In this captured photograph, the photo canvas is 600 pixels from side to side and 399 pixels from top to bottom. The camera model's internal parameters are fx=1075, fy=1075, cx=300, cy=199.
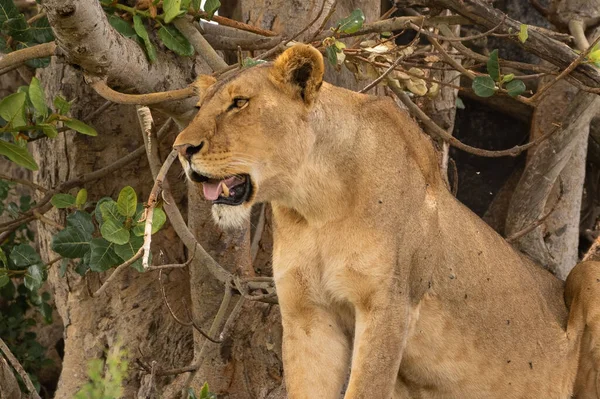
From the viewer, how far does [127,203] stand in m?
3.43

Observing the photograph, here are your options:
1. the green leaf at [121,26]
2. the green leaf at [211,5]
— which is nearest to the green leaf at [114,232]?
the green leaf at [121,26]

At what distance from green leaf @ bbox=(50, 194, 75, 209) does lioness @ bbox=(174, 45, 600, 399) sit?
3.10 feet

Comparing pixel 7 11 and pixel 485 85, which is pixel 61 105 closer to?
pixel 7 11

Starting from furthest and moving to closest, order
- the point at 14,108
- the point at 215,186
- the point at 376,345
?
the point at 14,108 < the point at 376,345 < the point at 215,186

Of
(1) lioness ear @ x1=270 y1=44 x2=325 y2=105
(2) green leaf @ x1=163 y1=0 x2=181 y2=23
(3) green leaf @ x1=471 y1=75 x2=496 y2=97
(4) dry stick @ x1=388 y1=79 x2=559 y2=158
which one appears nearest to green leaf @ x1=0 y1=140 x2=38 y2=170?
(2) green leaf @ x1=163 y1=0 x2=181 y2=23

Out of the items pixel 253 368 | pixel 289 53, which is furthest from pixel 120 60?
pixel 253 368

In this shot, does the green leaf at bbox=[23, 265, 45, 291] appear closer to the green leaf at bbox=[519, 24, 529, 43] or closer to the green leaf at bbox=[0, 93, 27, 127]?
the green leaf at bbox=[0, 93, 27, 127]

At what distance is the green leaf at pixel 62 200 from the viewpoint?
390 centimetres

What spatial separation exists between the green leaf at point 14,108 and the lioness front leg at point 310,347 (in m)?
1.07

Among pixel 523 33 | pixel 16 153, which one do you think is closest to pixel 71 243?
pixel 16 153

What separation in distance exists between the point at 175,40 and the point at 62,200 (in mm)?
711

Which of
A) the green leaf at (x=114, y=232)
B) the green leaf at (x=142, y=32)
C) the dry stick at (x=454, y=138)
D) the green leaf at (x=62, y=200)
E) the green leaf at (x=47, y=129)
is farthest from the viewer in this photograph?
the dry stick at (x=454, y=138)

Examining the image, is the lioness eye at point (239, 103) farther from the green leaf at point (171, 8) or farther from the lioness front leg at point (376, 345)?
the green leaf at point (171, 8)

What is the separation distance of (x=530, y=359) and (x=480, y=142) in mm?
2529
